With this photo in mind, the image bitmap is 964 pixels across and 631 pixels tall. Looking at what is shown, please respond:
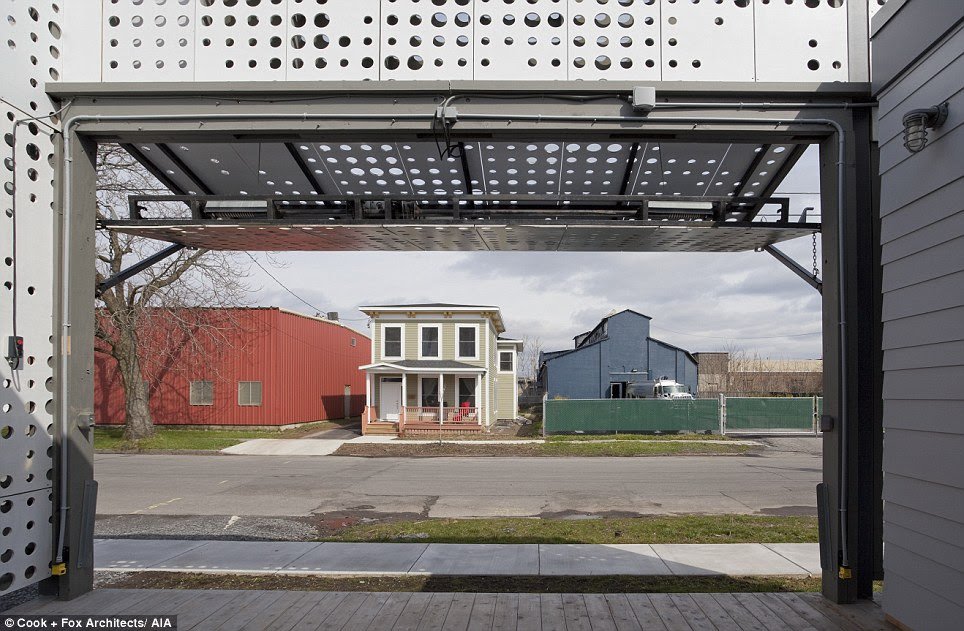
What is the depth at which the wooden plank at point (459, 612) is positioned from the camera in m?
4.93

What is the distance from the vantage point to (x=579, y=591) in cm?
623

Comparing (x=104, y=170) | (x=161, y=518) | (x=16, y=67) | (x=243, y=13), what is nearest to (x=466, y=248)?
(x=243, y=13)

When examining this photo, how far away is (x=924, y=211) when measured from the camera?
433cm

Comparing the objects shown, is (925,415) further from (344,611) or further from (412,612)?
(344,611)

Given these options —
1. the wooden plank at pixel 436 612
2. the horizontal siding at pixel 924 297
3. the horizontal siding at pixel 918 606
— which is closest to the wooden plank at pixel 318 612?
the wooden plank at pixel 436 612

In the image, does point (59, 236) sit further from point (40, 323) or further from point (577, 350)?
point (577, 350)

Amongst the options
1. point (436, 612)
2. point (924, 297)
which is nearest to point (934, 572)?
point (924, 297)

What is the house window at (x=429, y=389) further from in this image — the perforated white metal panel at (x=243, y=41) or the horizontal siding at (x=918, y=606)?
the horizontal siding at (x=918, y=606)

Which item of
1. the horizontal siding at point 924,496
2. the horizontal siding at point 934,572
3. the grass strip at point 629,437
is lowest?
the grass strip at point 629,437

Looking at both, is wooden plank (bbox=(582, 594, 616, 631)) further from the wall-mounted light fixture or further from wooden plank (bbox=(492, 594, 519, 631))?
the wall-mounted light fixture

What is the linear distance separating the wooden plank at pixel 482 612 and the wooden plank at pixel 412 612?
1.23ft

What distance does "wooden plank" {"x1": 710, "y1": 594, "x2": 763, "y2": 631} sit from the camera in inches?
193

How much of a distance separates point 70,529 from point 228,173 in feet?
12.2

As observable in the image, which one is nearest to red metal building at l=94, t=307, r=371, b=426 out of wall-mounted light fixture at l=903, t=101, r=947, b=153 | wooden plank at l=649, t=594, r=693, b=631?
wooden plank at l=649, t=594, r=693, b=631
